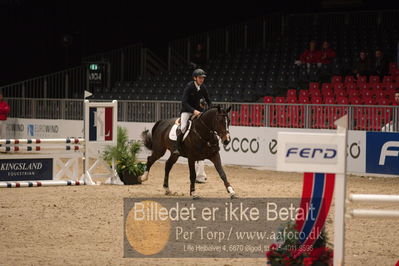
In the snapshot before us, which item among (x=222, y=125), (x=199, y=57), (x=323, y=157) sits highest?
(x=199, y=57)

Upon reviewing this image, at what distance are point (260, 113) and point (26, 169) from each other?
712cm

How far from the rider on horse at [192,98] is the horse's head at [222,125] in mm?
655

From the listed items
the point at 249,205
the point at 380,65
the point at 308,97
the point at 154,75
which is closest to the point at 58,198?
the point at 249,205

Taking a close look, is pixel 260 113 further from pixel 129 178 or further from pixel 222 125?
pixel 222 125

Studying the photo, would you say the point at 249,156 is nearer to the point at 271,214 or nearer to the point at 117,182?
the point at 117,182

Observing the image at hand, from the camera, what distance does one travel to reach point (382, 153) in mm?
17812

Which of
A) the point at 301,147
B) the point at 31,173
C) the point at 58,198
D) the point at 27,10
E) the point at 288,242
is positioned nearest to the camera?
the point at 301,147

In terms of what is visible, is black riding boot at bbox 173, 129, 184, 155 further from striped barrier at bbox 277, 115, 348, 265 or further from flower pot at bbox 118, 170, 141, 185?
striped barrier at bbox 277, 115, 348, 265

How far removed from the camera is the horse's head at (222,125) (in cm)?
1315

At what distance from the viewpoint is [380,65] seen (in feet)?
71.5


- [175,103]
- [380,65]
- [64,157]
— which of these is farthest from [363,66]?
[64,157]

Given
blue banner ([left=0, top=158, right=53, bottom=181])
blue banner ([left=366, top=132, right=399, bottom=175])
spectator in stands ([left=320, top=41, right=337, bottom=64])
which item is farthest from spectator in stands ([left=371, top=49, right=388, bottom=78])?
blue banner ([left=0, top=158, right=53, bottom=181])

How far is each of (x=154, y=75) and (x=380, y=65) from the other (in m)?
10.1

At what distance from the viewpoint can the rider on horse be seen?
1396 cm
